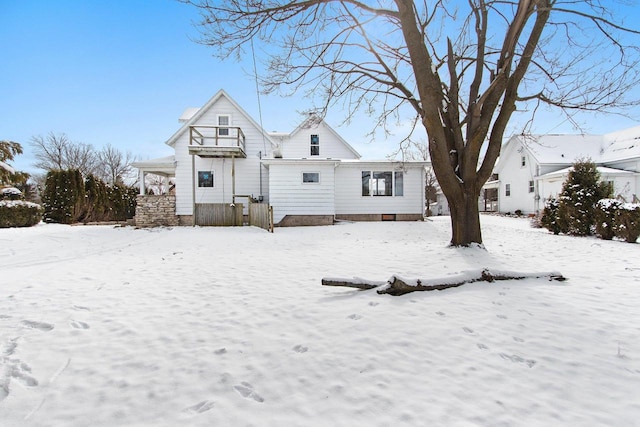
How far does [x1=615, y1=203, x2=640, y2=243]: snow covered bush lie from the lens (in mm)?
7883

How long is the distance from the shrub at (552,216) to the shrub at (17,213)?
817 inches

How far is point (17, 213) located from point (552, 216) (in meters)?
20.9

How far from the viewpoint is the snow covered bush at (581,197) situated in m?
9.11

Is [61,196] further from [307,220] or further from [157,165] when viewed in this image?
[307,220]

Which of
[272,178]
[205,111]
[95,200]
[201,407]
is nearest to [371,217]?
[272,178]

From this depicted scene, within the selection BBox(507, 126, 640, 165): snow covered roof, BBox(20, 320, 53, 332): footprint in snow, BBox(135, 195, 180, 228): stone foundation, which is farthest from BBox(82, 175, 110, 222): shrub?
BBox(507, 126, 640, 165): snow covered roof

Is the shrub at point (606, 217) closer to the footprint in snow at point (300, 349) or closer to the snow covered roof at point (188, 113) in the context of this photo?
the footprint in snow at point (300, 349)

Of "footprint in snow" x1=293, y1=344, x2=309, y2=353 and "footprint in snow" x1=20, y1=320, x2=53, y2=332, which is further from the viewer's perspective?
"footprint in snow" x1=20, y1=320, x2=53, y2=332

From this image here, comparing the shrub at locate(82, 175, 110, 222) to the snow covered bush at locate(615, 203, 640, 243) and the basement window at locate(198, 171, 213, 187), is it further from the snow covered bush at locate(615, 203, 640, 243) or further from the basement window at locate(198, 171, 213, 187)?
the snow covered bush at locate(615, 203, 640, 243)

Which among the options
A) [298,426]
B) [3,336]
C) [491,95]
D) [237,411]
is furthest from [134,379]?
[491,95]

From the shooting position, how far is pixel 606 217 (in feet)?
28.0

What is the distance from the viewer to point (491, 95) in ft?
22.2

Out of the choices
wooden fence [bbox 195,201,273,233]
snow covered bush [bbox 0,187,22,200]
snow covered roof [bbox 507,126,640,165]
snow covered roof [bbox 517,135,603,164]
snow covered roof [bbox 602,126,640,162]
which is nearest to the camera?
snow covered bush [bbox 0,187,22,200]

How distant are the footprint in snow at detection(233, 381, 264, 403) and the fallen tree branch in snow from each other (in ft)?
6.43
